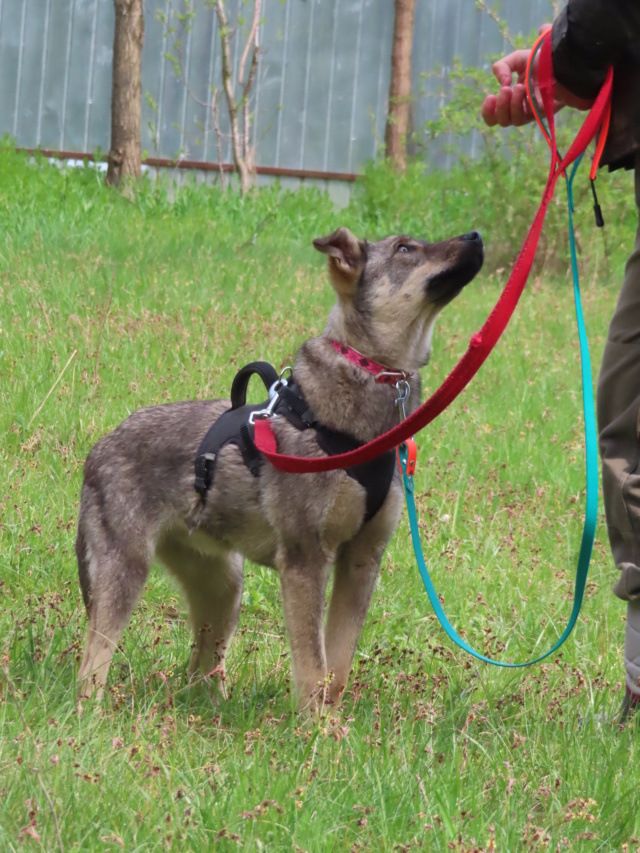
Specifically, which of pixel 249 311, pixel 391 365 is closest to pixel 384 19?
pixel 249 311

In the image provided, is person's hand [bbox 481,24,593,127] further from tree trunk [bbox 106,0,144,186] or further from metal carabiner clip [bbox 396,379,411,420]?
tree trunk [bbox 106,0,144,186]

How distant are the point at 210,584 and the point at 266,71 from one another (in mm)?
11815

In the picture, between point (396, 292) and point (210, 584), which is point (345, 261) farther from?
point (210, 584)

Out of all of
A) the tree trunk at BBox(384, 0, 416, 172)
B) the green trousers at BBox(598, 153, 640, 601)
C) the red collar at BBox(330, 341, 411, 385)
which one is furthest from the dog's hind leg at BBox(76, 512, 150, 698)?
the tree trunk at BBox(384, 0, 416, 172)

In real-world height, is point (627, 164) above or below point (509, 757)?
above

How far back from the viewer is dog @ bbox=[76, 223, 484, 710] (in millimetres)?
3662

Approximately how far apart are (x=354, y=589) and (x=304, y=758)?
1.00 metres

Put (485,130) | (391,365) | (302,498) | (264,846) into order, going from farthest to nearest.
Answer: (485,130)
(391,365)
(302,498)
(264,846)

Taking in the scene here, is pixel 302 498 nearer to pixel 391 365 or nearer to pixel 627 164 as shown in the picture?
pixel 391 365

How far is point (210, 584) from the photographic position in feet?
13.9

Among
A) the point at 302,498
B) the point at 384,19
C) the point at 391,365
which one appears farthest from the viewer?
the point at 384,19

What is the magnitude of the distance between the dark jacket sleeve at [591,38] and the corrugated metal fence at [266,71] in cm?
1133

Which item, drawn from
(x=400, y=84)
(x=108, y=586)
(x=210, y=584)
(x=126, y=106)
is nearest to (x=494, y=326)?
(x=108, y=586)

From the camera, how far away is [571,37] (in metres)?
3.00
